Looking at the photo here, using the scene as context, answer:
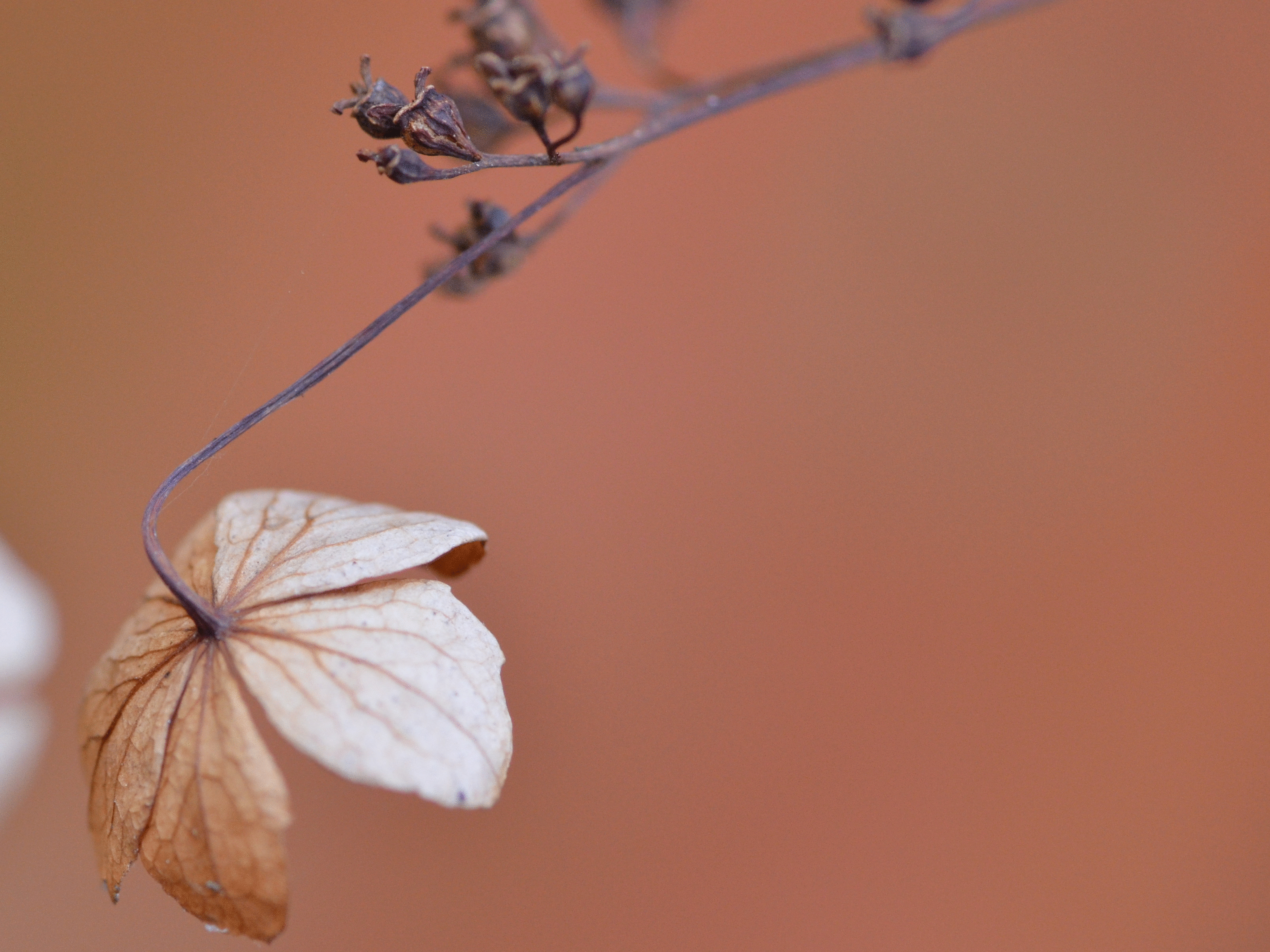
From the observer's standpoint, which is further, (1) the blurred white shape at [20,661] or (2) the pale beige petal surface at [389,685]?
(1) the blurred white shape at [20,661]

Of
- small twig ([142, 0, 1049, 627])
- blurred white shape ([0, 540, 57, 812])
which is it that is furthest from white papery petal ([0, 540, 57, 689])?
small twig ([142, 0, 1049, 627])

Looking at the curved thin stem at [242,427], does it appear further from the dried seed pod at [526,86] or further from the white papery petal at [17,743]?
the white papery petal at [17,743]

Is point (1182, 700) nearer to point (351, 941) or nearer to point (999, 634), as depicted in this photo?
point (999, 634)

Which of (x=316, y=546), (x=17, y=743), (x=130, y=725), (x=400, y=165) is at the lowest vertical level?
(x=17, y=743)

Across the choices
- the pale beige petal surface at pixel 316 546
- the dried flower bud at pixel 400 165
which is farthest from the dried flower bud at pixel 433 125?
the pale beige petal surface at pixel 316 546

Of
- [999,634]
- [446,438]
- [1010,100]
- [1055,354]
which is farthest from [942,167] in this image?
[446,438]

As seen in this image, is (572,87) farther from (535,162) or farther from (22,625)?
(22,625)

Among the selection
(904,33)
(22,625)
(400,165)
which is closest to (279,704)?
(400,165)

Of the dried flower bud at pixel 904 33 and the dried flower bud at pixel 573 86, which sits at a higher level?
the dried flower bud at pixel 904 33
